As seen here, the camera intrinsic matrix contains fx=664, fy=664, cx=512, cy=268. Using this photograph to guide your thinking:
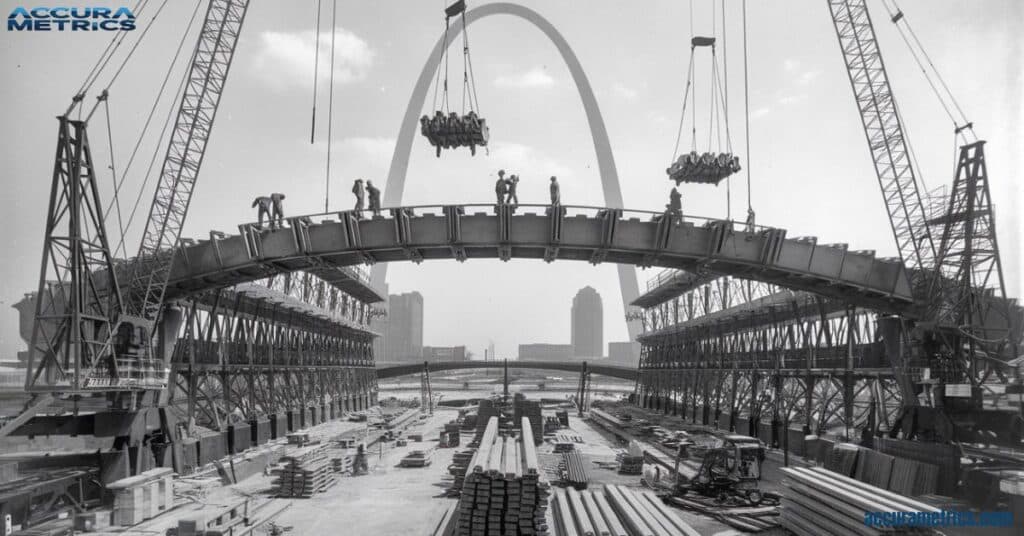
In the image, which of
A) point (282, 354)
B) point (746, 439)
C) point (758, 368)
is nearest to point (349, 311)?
point (282, 354)

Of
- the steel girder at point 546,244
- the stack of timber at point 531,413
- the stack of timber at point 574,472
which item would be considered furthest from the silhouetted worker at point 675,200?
the stack of timber at point 531,413

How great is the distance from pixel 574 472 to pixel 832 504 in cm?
1089

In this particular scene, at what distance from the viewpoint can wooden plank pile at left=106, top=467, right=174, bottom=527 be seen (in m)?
17.4

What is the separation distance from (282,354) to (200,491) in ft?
76.2

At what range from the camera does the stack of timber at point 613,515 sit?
1533cm

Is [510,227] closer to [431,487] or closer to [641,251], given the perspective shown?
[641,251]

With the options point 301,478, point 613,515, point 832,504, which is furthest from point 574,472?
point 832,504

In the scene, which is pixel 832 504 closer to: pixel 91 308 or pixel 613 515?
pixel 613 515

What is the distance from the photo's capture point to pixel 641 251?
2119 cm

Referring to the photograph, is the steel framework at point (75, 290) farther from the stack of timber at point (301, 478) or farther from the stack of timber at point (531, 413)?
the stack of timber at point (531, 413)

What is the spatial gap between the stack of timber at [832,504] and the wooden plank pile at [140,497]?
16939mm

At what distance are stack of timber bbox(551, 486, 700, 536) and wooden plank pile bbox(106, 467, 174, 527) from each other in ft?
36.5

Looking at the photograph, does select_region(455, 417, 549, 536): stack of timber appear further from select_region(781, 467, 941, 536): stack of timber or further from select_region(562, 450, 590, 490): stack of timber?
select_region(562, 450, 590, 490): stack of timber

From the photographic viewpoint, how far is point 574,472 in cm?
2411
